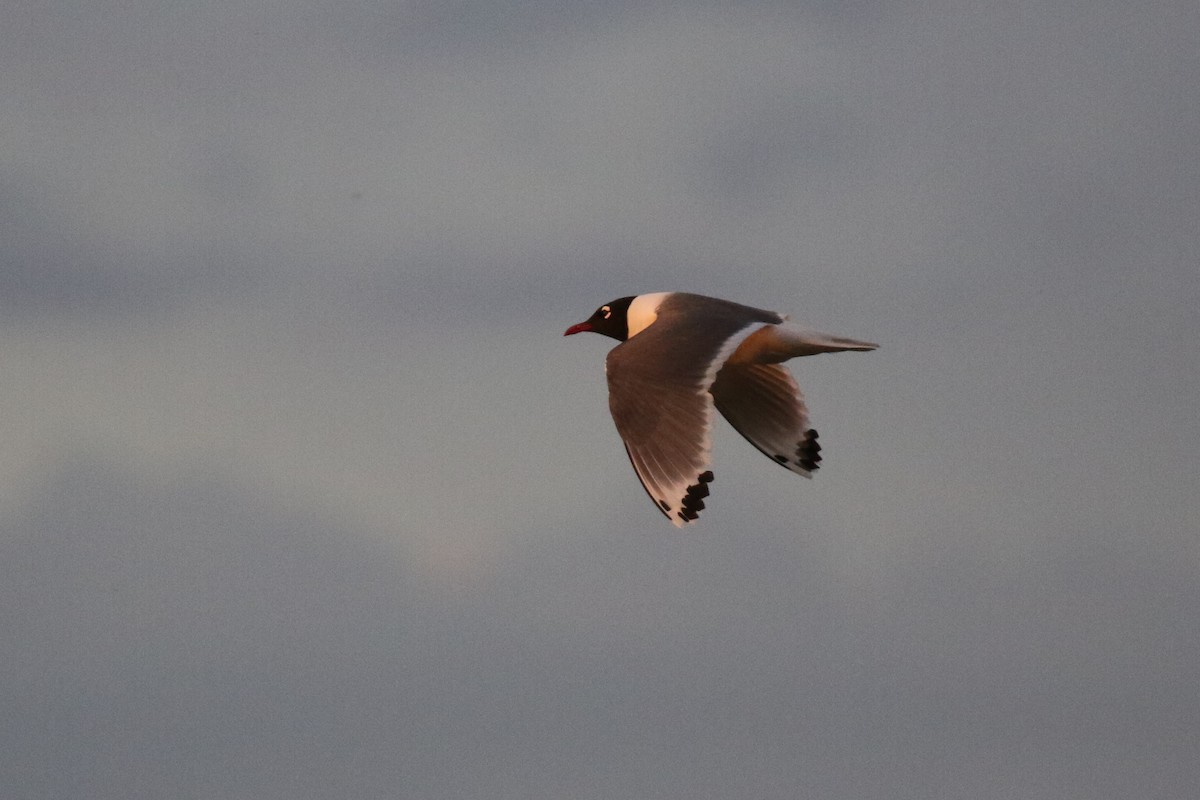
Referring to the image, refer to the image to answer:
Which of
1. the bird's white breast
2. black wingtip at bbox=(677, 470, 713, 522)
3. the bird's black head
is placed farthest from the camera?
the bird's black head

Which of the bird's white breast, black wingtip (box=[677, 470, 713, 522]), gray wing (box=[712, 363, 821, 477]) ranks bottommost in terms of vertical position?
black wingtip (box=[677, 470, 713, 522])

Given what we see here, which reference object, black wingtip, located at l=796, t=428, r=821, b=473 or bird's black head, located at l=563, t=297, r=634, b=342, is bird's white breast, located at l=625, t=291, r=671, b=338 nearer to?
bird's black head, located at l=563, t=297, r=634, b=342

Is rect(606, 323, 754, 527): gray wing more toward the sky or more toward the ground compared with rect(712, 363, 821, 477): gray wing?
more toward the ground

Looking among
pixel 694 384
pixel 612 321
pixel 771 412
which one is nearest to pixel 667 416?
pixel 694 384

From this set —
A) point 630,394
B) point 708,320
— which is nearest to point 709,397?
point 630,394

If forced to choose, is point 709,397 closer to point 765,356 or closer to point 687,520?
point 687,520

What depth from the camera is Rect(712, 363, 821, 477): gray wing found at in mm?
20672

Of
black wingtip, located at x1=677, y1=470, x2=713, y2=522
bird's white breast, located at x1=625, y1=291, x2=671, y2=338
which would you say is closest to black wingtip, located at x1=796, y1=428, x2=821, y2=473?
bird's white breast, located at x1=625, y1=291, x2=671, y2=338

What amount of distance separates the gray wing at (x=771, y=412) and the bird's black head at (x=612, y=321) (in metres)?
1.29

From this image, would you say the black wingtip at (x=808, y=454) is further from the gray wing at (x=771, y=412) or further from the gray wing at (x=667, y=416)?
the gray wing at (x=667, y=416)

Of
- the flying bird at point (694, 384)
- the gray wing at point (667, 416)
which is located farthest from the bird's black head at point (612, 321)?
the gray wing at point (667, 416)

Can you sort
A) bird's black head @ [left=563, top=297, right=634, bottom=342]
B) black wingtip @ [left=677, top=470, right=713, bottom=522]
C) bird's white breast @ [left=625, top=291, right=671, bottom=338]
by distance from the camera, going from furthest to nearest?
bird's black head @ [left=563, top=297, right=634, bottom=342] < bird's white breast @ [left=625, top=291, right=671, bottom=338] < black wingtip @ [left=677, top=470, right=713, bottom=522]

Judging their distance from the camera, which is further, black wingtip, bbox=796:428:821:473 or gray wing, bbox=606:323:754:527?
black wingtip, bbox=796:428:821:473

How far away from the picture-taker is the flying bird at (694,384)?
55.9 feet
